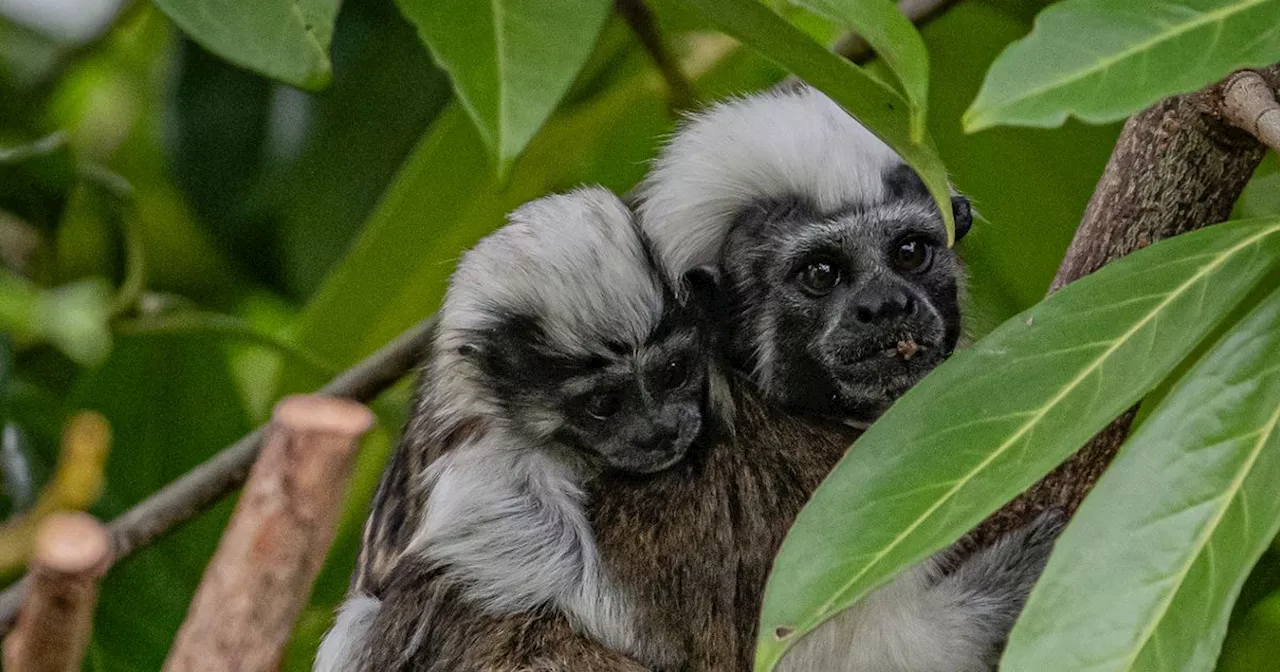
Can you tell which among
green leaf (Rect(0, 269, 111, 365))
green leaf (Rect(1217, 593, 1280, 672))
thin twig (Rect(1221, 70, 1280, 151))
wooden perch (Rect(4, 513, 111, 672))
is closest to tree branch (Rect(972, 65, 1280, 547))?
thin twig (Rect(1221, 70, 1280, 151))

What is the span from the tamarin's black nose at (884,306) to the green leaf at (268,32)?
2.48 feet

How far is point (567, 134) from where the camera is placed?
2.55 meters

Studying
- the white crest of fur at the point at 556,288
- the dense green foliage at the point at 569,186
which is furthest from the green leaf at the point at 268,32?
the white crest of fur at the point at 556,288

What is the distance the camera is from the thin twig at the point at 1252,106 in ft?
4.78

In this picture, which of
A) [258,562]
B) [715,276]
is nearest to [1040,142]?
[715,276]

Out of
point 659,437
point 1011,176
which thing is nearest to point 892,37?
point 659,437

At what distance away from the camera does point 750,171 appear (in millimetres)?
2049

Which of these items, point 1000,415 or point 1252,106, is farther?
point 1252,106

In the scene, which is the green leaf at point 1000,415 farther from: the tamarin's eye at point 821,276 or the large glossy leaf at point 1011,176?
the large glossy leaf at point 1011,176

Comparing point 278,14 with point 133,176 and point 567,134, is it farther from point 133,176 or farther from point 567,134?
point 133,176

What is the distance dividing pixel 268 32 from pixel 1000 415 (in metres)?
0.66

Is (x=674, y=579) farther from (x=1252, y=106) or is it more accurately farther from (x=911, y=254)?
(x=1252, y=106)

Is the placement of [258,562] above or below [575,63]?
below

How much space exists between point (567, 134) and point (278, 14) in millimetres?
1252
